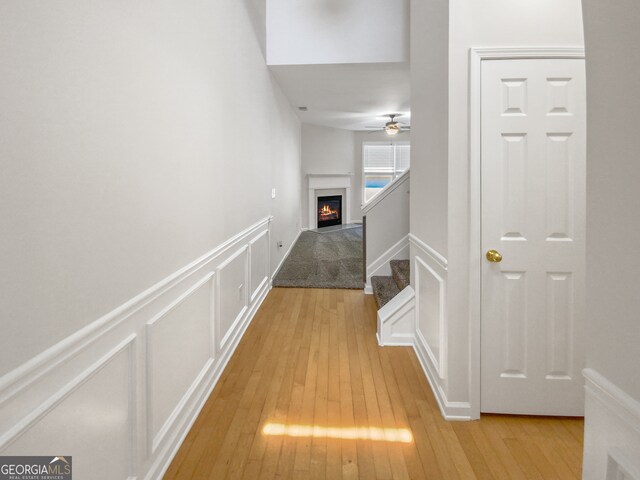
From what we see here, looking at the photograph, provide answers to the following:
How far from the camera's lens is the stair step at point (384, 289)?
12.6 ft

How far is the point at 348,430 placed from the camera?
2.08 metres

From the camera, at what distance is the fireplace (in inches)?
403

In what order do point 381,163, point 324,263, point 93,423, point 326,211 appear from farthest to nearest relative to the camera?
point 381,163 → point 326,211 → point 324,263 → point 93,423

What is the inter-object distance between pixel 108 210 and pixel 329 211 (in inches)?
362

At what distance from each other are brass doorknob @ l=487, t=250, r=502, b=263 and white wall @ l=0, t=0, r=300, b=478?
1.58 metres

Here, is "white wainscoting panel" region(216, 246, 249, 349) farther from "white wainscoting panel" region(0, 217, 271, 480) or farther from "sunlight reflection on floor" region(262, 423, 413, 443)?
"sunlight reflection on floor" region(262, 423, 413, 443)

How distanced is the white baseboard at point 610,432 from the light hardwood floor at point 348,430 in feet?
3.02

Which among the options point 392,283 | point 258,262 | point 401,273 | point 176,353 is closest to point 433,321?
point 401,273

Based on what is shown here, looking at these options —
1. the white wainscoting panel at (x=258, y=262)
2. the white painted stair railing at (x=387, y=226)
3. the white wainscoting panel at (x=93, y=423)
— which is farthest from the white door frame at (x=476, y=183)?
the white painted stair railing at (x=387, y=226)

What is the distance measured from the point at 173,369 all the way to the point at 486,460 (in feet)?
5.01

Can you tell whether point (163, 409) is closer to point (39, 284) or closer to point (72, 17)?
point (39, 284)

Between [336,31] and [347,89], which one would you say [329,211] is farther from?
[336,31]

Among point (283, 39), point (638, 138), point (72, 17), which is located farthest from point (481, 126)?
point (283, 39)

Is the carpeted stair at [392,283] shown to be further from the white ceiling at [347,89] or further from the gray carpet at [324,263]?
the white ceiling at [347,89]
